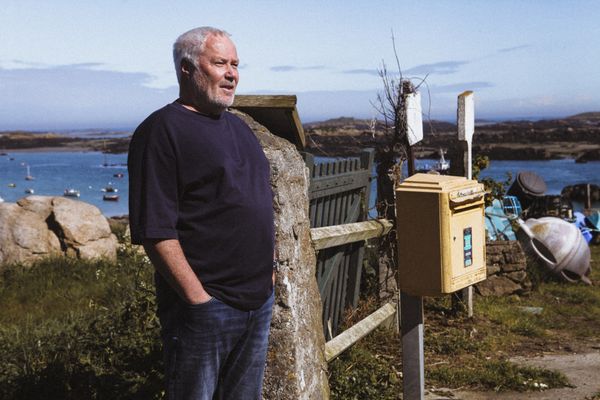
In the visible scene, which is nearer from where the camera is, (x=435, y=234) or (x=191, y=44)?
(x=191, y=44)

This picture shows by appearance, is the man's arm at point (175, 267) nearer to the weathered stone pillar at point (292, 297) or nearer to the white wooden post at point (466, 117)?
the weathered stone pillar at point (292, 297)

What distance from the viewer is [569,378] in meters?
5.75

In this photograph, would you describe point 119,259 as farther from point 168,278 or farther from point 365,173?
point 168,278

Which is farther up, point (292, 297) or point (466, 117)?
point (466, 117)

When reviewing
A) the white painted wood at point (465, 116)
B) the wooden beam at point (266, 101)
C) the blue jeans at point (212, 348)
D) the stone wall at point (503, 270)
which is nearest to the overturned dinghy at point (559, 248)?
the stone wall at point (503, 270)

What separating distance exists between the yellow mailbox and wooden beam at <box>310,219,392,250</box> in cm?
62

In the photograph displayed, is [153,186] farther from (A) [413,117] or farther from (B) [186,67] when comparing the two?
(A) [413,117]

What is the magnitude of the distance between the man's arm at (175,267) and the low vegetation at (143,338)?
73.2 inches

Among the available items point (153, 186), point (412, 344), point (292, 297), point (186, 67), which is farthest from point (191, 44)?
point (412, 344)

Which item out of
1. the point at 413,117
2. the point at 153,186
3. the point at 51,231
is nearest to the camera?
the point at 153,186

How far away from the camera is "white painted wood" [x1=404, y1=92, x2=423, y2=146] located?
6.42 metres

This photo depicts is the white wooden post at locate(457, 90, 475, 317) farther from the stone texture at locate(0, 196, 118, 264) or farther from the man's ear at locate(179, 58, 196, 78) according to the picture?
the stone texture at locate(0, 196, 118, 264)

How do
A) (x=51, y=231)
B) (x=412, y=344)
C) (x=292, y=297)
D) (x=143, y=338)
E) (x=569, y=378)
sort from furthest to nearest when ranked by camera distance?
(x=51, y=231) < (x=569, y=378) < (x=143, y=338) < (x=412, y=344) < (x=292, y=297)

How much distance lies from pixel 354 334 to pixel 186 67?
258cm
